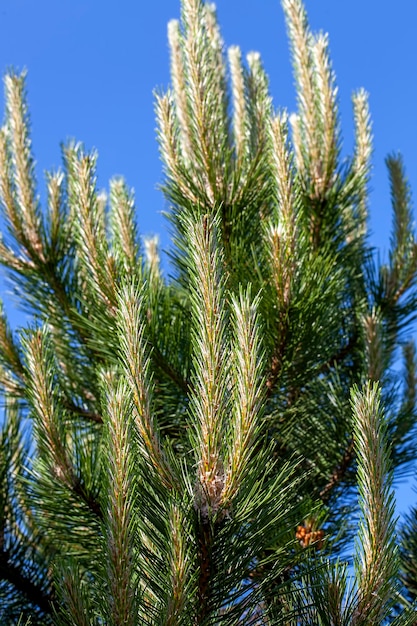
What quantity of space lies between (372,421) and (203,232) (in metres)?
0.69

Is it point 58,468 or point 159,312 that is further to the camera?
point 159,312

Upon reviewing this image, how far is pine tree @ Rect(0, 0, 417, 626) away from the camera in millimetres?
2105

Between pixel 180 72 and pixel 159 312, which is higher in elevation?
pixel 180 72

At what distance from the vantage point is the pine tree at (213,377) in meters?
2.11

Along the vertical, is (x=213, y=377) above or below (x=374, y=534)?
above

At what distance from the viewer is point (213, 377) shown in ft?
6.98

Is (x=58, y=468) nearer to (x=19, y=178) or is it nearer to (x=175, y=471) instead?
(x=175, y=471)

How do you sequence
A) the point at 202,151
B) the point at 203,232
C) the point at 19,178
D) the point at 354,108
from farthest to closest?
the point at 354,108
the point at 19,178
the point at 202,151
the point at 203,232

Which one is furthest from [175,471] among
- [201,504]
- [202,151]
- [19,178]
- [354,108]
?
[354,108]

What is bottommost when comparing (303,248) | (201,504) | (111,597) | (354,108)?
(111,597)

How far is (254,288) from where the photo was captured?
317 cm

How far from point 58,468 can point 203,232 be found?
3.47 feet

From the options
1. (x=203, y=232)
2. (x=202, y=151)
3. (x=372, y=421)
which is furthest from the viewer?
(x=202, y=151)

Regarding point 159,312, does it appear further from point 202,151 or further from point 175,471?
point 175,471
